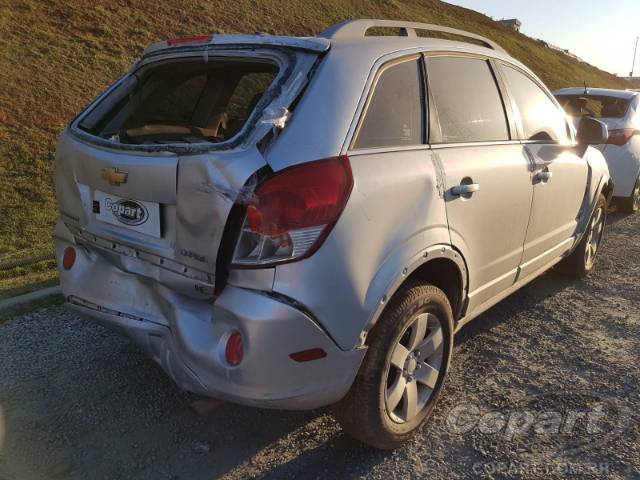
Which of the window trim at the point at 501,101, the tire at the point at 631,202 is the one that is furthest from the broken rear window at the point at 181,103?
the tire at the point at 631,202

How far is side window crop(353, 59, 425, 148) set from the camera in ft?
7.85

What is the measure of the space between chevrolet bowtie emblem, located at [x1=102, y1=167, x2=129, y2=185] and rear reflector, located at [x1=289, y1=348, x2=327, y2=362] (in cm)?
101

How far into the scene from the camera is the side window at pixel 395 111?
2392 millimetres

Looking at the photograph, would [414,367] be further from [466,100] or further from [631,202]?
[631,202]

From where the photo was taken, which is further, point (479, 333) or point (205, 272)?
point (479, 333)

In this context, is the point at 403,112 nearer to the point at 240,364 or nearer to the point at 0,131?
the point at 240,364

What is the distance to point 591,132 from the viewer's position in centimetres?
404

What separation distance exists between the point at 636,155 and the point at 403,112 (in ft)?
19.1

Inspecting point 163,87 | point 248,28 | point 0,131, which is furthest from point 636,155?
→ point 248,28

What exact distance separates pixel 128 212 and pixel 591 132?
3.26 metres

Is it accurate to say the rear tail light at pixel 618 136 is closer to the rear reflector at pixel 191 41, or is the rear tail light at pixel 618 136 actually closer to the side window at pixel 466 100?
the side window at pixel 466 100

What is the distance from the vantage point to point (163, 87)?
10.2ft

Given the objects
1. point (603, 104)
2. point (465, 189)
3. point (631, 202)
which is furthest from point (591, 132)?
point (631, 202)

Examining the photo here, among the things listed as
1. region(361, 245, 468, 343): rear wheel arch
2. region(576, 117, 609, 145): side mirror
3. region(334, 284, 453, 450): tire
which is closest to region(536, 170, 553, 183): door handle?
region(576, 117, 609, 145): side mirror
